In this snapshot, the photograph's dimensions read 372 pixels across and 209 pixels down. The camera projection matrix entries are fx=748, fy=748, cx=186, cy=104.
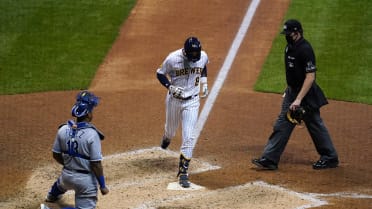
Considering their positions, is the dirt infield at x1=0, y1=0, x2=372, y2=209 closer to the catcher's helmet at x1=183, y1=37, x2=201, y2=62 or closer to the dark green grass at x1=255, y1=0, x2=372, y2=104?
the dark green grass at x1=255, y1=0, x2=372, y2=104

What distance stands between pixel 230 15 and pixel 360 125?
19.4ft

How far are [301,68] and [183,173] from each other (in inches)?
83.7

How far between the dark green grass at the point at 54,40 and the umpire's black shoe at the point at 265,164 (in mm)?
5188

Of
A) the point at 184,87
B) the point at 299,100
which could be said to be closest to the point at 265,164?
the point at 299,100

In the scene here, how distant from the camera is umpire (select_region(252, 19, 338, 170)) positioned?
9.78 m

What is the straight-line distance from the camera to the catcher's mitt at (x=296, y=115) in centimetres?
982

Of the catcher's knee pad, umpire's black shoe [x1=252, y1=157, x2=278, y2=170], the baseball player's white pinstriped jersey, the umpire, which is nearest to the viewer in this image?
the catcher's knee pad

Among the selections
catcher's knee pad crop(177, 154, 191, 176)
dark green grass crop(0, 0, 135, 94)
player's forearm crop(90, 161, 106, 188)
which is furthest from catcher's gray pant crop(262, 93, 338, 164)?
dark green grass crop(0, 0, 135, 94)

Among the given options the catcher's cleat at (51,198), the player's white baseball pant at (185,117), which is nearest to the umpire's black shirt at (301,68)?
the player's white baseball pant at (185,117)

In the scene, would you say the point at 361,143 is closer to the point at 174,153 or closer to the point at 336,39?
the point at 174,153

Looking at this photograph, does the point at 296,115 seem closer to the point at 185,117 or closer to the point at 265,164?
the point at 265,164

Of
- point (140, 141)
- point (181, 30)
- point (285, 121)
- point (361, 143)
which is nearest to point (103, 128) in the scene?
point (140, 141)

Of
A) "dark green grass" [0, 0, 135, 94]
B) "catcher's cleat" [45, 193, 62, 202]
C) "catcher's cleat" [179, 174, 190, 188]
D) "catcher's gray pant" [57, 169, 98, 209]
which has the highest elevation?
"catcher's gray pant" [57, 169, 98, 209]

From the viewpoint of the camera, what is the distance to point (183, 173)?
30.4 feet
